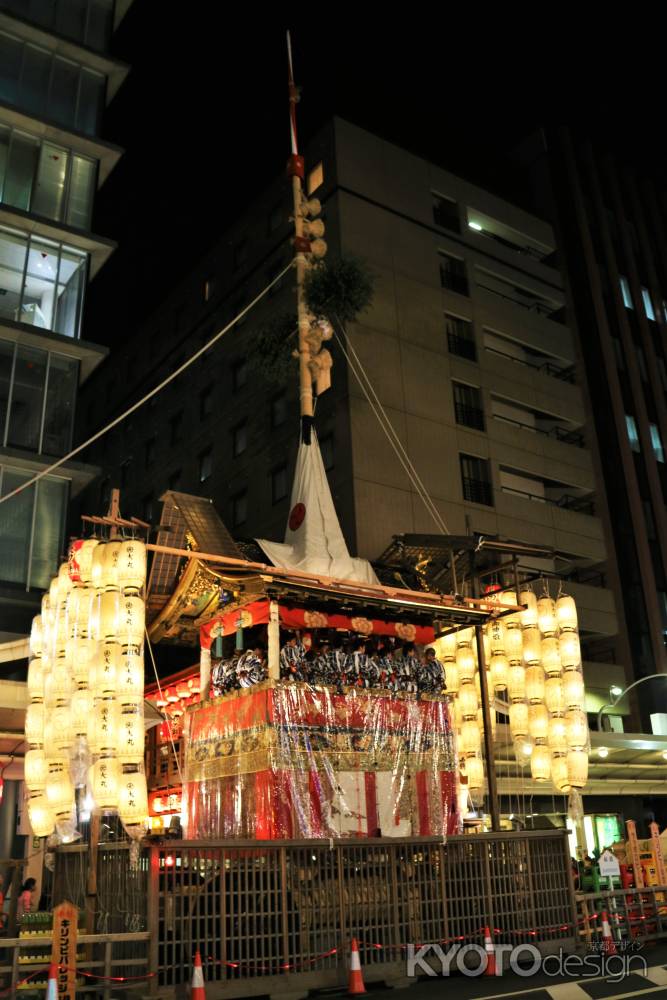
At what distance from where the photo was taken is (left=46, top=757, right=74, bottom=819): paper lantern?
481 inches

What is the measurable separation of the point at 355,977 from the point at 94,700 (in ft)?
16.1

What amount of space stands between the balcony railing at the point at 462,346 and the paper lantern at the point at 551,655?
626 inches

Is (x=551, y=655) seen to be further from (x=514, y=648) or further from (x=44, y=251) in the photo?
(x=44, y=251)

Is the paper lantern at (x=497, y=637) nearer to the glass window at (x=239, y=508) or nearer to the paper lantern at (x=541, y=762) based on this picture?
the paper lantern at (x=541, y=762)

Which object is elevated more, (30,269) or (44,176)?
(44,176)

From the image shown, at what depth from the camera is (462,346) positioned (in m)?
31.2

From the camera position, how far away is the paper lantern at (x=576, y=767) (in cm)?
1614

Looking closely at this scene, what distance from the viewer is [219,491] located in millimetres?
31875

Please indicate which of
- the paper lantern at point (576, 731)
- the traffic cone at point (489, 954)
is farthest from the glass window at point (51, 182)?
the traffic cone at point (489, 954)

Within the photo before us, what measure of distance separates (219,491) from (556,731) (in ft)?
60.0

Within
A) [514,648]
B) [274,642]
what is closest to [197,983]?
[274,642]

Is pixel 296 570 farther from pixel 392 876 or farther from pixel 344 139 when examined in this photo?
pixel 344 139

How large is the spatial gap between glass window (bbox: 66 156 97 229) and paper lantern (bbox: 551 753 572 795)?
22.5 metres

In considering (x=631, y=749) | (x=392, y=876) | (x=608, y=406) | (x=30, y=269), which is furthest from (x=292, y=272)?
(x=392, y=876)
